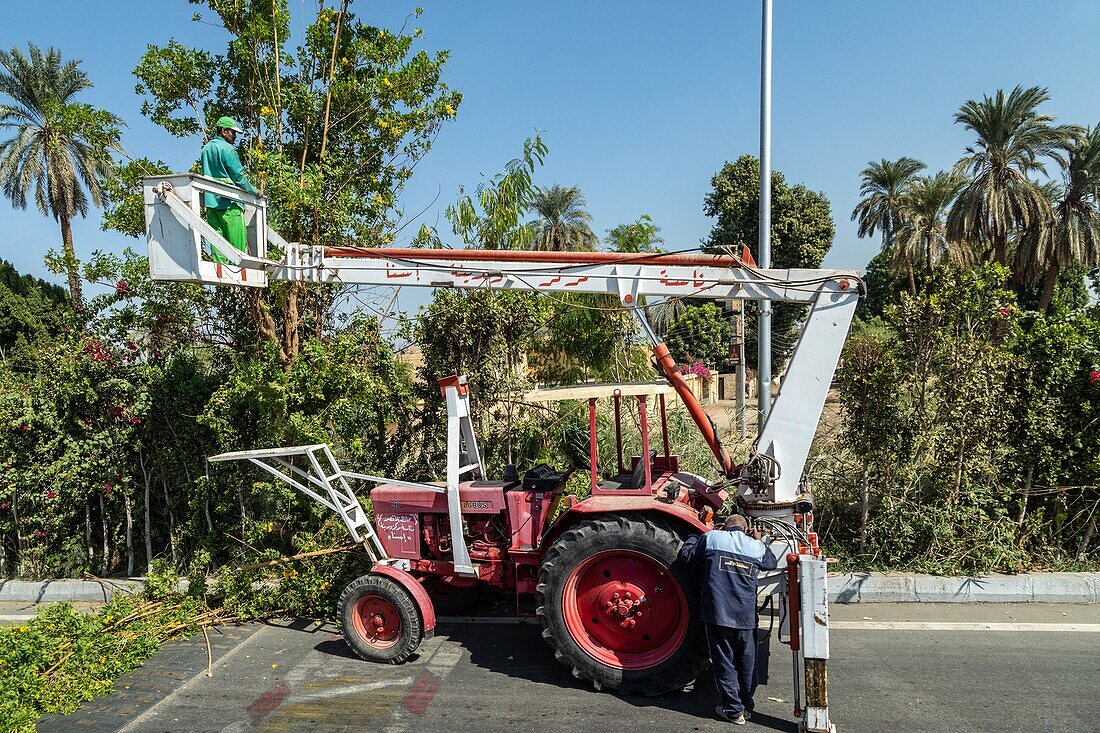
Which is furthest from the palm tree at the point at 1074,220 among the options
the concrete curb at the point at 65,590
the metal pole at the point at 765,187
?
the concrete curb at the point at 65,590

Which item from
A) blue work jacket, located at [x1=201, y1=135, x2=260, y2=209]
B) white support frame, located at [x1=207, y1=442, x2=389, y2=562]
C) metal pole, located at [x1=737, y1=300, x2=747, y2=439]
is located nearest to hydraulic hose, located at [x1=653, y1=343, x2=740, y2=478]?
metal pole, located at [x1=737, y1=300, x2=747, y2=439]

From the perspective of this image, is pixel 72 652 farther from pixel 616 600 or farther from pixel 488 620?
pixel 616 600

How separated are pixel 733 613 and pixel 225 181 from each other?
17.6ft

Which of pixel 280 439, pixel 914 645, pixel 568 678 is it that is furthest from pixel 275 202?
pixel 914 645

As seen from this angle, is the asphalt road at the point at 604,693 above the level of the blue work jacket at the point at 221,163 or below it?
below

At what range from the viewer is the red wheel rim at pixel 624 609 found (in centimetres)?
526

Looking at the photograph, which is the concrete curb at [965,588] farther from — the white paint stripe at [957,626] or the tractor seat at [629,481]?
the tractor seat at [629,481]

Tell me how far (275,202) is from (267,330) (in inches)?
55.8

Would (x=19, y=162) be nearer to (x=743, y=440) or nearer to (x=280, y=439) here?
(x=280, y=439)

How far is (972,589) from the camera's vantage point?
6.91 meters

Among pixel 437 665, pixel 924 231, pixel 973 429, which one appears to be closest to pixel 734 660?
pixel 437 665

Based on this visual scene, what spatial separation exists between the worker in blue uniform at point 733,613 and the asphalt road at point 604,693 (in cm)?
20

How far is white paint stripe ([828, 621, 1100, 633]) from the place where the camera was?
6.11m

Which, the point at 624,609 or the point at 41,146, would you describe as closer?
the point at 624,609
